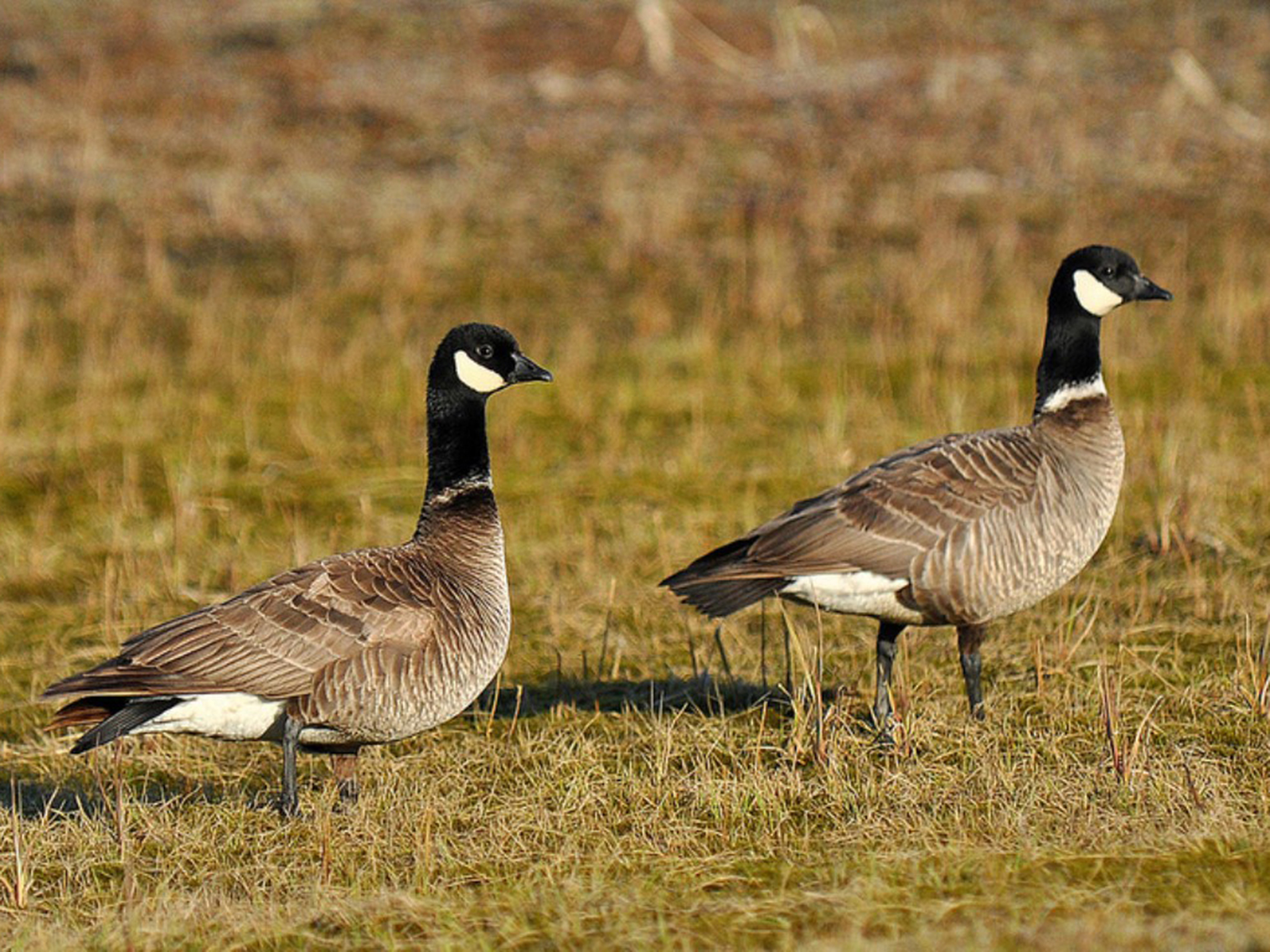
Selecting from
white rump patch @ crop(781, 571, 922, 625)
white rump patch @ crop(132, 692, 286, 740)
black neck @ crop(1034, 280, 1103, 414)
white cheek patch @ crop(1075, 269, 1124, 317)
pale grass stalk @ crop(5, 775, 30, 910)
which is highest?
white cheek patch @ crop(1075, 269, 1124, 317)

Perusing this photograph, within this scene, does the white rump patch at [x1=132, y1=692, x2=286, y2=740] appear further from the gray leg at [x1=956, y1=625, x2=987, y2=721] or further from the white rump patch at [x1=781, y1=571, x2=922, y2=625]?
the gray leg at [x1=956, y1=625, x2=987, y2=721]

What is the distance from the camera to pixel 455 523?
7480mm

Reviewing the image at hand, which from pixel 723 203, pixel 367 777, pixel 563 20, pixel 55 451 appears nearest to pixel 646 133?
pixel 723 203

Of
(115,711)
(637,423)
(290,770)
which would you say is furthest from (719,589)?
(637,423)

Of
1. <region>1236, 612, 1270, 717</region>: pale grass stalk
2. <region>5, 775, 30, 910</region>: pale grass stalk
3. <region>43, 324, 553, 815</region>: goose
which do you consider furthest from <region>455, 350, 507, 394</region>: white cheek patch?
<region>1236, 612, 1270, 717</region>: pale grass stalk

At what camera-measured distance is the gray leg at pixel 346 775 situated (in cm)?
707

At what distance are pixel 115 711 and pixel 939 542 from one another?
11.9 ft

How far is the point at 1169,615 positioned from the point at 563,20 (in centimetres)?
2327

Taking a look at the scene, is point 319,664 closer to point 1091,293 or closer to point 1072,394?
point 1072,394

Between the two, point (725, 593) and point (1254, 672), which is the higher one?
point (725, 593)

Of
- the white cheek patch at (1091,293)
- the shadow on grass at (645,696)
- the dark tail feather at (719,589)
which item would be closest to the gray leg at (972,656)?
the shadow on grass at (645,696)

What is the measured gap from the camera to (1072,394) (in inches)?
327

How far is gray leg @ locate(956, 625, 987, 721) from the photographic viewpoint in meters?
7.68

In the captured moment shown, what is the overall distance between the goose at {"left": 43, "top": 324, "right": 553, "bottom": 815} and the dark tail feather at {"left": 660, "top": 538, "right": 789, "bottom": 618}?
0.83 m
